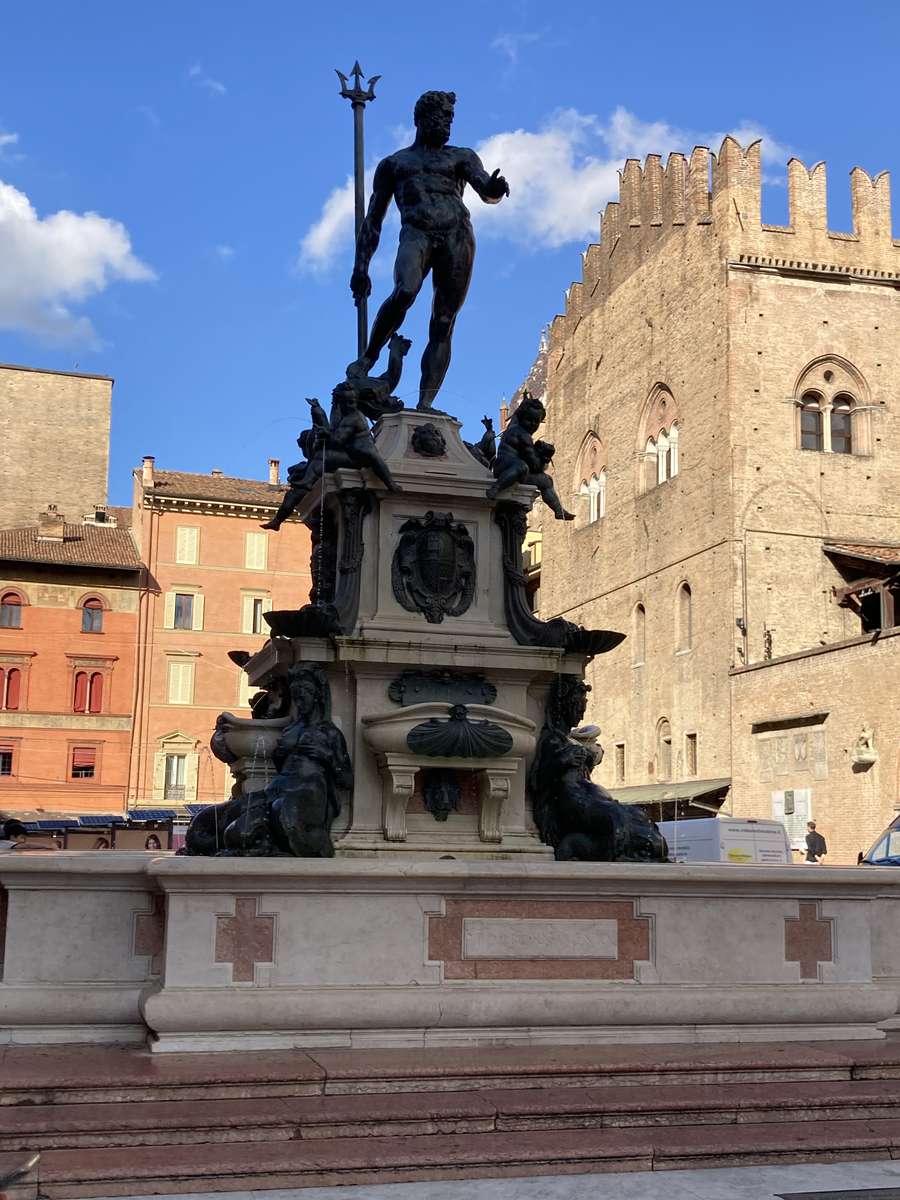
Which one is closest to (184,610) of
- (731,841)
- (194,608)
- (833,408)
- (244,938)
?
(194,608)

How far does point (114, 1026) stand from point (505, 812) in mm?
2922

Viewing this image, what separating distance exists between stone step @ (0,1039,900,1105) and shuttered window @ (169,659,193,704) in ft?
160

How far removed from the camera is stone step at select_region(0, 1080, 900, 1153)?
5672mm

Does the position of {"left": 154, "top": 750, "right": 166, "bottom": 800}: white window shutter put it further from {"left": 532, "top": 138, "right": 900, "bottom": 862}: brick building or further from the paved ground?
the paved ground

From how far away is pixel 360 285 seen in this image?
11289mm

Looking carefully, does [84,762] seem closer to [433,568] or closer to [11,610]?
[11,610]

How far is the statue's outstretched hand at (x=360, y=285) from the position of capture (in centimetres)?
1123

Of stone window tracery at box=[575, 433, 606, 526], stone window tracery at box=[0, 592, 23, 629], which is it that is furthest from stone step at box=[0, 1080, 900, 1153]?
stone window tracery at box=[0, 592, 23, 629]

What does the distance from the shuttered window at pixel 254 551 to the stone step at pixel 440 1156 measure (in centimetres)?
5174

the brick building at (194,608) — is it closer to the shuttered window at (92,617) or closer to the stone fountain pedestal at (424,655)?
the shuttered window at (92,617)

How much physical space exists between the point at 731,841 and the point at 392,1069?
74.3ft

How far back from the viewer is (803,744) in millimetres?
36594

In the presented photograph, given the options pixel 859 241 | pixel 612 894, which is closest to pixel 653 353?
pixel 859 241

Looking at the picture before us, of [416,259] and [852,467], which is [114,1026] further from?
[852,467]
